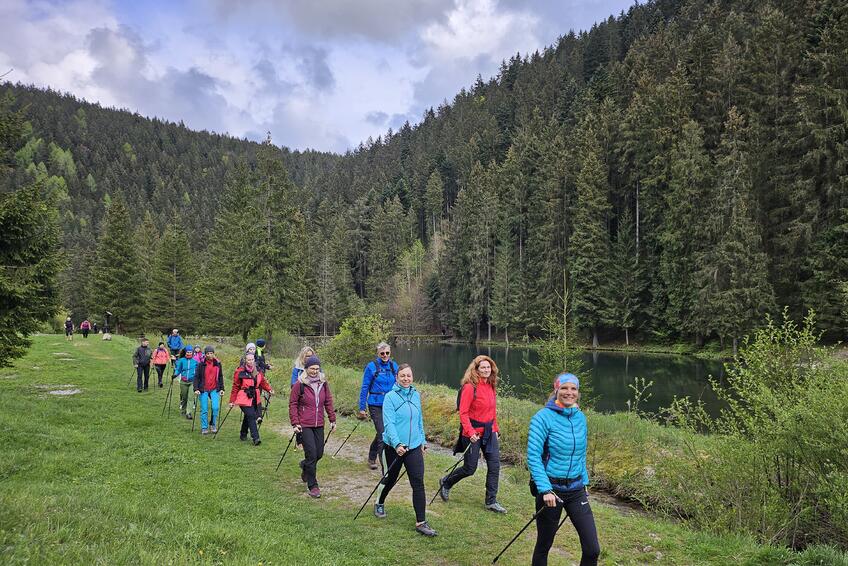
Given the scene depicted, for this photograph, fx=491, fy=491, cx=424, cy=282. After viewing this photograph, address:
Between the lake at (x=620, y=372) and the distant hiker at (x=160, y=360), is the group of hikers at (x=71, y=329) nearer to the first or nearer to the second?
the distant hiker at (x=160, y=360)

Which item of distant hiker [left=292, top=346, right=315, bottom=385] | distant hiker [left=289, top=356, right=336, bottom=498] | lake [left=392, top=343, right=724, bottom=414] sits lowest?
lake [left=392, top=343, right=724, bottom=414]

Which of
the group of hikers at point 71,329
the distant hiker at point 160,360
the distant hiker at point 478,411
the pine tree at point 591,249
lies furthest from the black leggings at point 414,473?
the pine tree at point 591,249

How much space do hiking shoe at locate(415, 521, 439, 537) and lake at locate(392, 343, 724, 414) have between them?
13511 mm

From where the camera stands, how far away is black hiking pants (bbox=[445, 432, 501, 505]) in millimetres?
7168

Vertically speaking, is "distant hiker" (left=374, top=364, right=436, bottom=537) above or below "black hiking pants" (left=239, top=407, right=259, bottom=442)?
above

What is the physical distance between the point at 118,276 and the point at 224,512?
163 feet

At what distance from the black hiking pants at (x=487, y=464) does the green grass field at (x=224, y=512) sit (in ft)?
1.20

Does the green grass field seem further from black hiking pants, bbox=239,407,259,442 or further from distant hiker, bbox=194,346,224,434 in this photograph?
distant hiker, bbox=194,346,224,434

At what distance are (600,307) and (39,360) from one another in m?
47.1

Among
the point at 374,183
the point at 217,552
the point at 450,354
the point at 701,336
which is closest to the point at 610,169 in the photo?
the point at 701,336

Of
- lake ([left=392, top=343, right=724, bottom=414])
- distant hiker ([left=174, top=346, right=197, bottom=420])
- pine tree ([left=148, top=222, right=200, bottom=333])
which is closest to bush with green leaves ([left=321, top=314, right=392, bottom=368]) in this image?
lake ([left=392, top=343, right=724, bottom=414])

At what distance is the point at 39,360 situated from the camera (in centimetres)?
2153

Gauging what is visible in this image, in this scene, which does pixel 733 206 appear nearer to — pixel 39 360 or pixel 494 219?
pixel 494 219

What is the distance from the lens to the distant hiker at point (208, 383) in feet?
37.7
